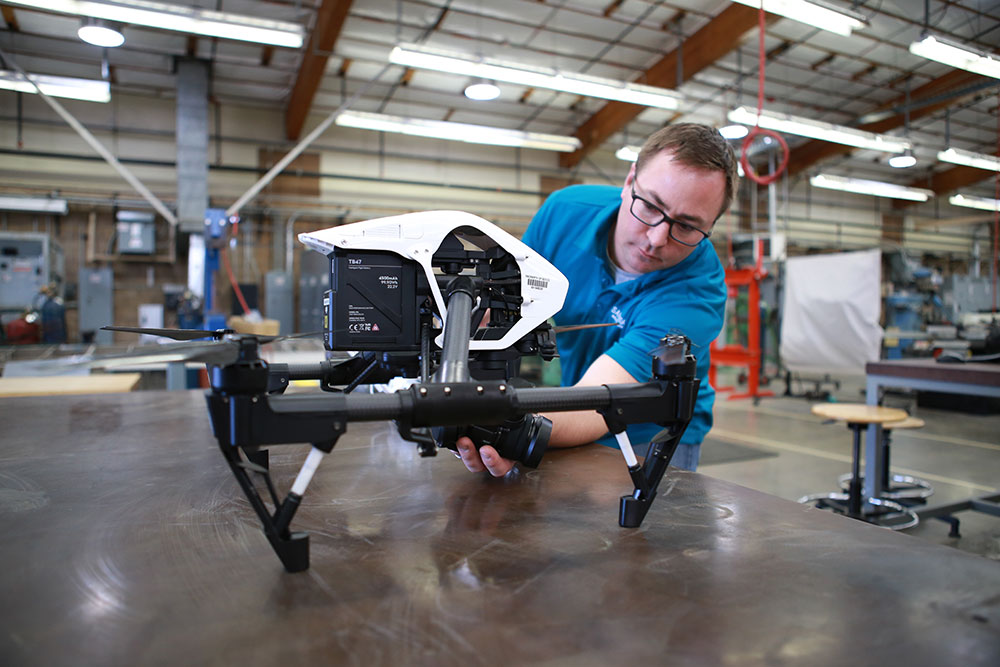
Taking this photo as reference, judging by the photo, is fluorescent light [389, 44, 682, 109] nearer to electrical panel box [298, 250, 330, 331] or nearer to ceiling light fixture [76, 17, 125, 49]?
ceiling light fixture [76, 17, 125, 49]

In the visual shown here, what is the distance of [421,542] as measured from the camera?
64 centimetres

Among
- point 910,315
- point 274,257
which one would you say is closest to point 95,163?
point 274,257

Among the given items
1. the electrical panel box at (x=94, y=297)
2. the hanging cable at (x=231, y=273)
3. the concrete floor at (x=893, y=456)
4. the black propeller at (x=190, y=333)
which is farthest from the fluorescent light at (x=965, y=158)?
the electrical panel box at (x=94, y=297)

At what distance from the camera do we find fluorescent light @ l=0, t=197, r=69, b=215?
6.86m

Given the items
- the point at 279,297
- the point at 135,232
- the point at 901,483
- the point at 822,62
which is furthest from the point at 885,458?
the point at 135,232

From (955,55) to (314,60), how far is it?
648cm

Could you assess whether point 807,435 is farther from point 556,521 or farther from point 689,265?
point 556,521

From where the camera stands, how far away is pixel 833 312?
5.91 metres

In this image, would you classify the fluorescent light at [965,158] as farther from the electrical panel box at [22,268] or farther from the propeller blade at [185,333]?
the electrical panel box at [22,268]

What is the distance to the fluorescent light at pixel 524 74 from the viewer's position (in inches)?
193

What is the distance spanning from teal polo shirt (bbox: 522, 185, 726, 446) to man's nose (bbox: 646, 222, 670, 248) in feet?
0.47

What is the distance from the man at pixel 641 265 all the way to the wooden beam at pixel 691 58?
569 centimetres

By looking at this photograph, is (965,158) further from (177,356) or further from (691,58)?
(177,356)

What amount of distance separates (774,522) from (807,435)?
4859 mm
